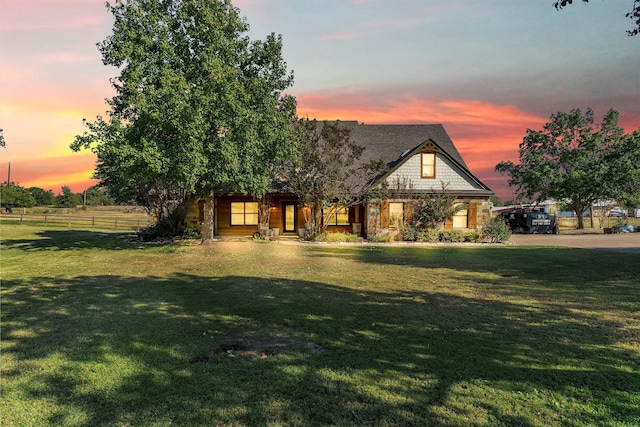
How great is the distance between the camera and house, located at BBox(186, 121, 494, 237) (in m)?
27.1

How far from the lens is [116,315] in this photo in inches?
302

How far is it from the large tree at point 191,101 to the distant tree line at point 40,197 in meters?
24.7

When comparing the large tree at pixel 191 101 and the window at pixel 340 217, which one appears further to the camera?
the window at pixel 340 217

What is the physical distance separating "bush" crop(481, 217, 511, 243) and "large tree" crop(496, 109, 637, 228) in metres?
16.4

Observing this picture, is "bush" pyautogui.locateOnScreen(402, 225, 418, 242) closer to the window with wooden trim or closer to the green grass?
the window with wooden trim

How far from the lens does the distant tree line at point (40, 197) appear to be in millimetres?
67625

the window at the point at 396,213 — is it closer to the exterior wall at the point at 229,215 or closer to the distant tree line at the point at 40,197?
the exterior wall at the point at 229,215

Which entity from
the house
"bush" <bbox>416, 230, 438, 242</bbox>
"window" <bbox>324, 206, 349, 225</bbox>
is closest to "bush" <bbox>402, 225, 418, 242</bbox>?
"bush" <bbox>416, 230, 438, 242</bbox>

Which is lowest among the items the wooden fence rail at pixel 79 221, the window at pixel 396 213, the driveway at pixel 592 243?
the driveway at pixel 592 243

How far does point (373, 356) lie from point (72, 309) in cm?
658

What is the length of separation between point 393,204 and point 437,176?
3.87 m

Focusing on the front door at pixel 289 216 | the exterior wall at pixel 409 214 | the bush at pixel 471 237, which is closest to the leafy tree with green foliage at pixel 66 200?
the front door at pixel 289 216

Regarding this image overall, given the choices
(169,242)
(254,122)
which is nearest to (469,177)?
(254,122)

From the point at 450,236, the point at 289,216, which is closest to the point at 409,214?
the point at 450,236
